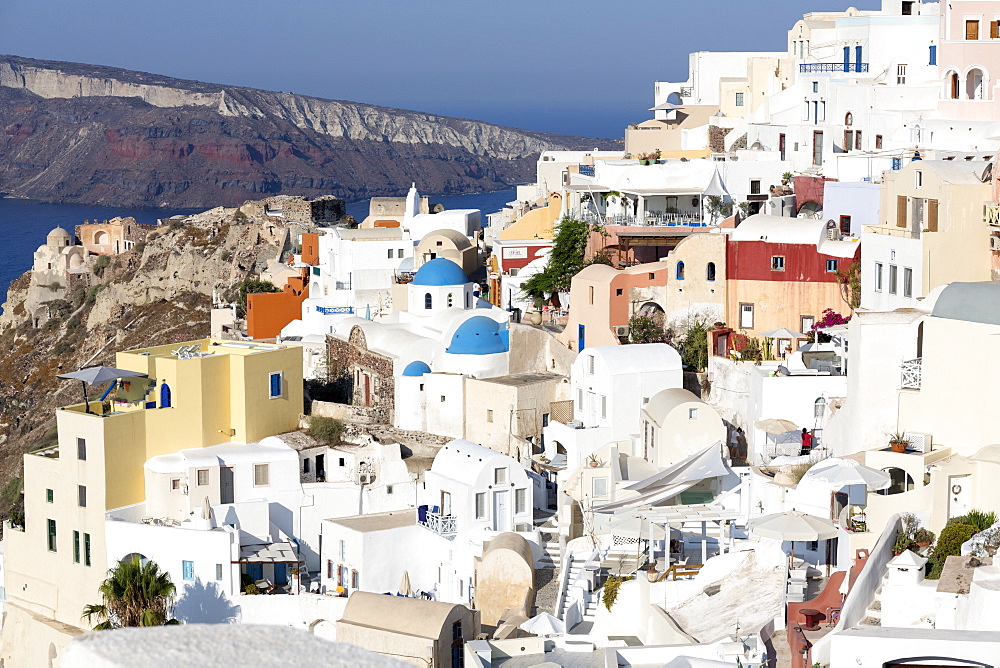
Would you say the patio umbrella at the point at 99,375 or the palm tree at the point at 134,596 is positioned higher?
the patio umbrella at the point at 99,375

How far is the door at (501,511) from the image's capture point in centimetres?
2831

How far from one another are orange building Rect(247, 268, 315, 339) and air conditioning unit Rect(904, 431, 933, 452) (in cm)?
2491

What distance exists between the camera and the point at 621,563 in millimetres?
25250

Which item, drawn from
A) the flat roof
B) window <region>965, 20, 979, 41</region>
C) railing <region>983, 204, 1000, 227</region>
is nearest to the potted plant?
railing <region>983, 204, 1000, 227</region>

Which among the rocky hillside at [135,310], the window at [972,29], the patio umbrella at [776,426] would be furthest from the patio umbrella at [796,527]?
the rocky hillside at [135,310]

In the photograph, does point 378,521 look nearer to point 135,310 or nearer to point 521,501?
point 521,501

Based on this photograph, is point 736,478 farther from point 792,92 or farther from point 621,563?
point 792,92

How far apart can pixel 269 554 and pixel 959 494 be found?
541 inches

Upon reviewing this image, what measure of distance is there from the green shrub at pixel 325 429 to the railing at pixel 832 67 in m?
20.0

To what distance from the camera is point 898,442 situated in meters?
22.5

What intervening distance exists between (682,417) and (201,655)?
22406 millimetres

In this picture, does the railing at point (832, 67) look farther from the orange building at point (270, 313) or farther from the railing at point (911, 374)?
the railing at point (911, 374)

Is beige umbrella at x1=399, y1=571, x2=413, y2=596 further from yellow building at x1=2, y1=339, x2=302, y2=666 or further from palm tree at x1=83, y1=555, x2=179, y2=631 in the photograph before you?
yellow building at x1=2, y1=339, x2=302, y2=666

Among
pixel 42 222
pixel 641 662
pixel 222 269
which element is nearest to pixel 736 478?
pixel 641 662
